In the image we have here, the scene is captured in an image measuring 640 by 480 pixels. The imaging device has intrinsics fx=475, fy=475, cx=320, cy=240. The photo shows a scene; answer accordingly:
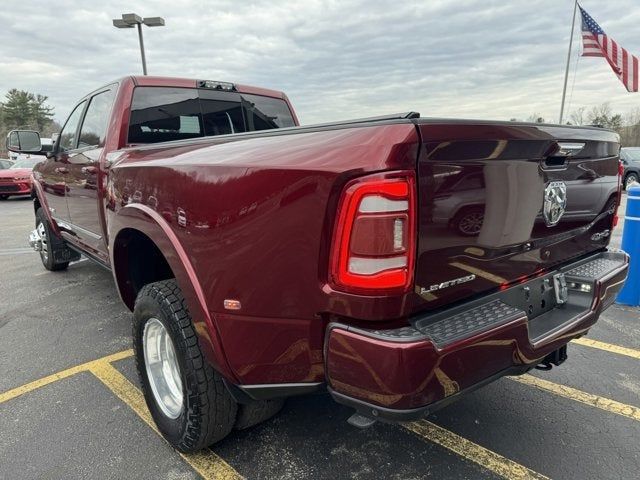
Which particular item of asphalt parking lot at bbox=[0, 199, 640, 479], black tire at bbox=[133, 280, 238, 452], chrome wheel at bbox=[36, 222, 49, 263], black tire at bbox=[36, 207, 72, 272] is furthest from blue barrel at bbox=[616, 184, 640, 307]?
chrome wheel at bbox=[36, 222, 49, 263]

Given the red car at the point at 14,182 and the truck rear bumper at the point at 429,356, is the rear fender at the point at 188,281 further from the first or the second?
the red car at the point at 14,182

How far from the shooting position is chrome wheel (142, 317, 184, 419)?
2469 mm

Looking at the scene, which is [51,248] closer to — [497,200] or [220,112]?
[220,112]

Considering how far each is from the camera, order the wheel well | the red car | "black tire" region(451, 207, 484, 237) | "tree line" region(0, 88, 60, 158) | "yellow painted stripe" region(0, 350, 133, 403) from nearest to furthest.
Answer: "black tire" region(451, 207, 484, 237)
the wheel well
"yellow painted stripe" region(0, 350, 133, 403)
the red car
"tree line" region(0, 88, 60, 158)

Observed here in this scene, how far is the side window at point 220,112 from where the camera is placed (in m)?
3.81

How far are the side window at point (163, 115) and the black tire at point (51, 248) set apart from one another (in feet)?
8.98

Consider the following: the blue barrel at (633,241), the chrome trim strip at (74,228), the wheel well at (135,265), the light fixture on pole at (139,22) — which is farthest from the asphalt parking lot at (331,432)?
the light fixture on pole at (139,22)

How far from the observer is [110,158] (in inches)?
123

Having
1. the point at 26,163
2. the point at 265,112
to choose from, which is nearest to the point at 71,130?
the point at 265,112

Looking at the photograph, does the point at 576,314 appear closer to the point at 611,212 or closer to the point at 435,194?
the point at 611,212

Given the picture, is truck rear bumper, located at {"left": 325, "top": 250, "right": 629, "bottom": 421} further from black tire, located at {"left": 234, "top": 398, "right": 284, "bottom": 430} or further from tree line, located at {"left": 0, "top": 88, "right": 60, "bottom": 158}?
tree line, located at {"left": 0, "top": 88, "right": 60, "bottom": 158}

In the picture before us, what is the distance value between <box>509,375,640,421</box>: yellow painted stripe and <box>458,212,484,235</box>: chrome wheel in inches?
70.0

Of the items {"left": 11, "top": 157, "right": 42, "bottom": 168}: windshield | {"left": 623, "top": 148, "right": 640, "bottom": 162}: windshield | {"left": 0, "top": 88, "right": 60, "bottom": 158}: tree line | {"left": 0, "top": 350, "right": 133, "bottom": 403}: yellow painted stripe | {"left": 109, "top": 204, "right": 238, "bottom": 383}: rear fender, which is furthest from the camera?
{"left": 0, "top": 88, "right": 60, "bottom": 158}: tree line

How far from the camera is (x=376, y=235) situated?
1479 millimetres
